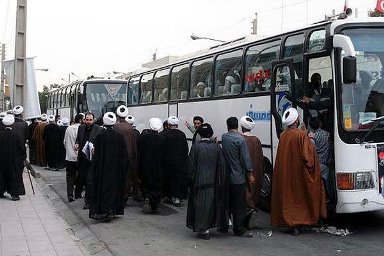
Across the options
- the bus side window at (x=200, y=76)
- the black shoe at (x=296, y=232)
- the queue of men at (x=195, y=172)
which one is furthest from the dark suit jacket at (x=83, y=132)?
the black shoe at (x=296, y=232)

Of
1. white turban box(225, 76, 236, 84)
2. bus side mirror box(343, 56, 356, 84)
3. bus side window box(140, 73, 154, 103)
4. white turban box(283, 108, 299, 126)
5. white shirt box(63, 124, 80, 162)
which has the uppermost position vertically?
bus side window box(140, 73, 154, 103)

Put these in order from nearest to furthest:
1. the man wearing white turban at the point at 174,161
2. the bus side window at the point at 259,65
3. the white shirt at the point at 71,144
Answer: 1. the bus side window at the point at 259,65
2. the man wearing white turban at the point at 174,161
3. the white shirt at the point at 71,144

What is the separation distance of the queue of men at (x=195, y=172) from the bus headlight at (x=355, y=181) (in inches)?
12.5

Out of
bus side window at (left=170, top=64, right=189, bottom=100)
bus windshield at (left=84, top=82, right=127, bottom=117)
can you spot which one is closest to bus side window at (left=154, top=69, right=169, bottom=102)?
bus side window at (left=170, top=64, right=189, bottom=100)

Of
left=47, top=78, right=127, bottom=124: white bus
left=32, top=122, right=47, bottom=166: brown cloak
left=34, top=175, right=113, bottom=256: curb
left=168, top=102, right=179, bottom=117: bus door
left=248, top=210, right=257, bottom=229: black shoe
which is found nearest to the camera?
left=34, top=175, right=113, bottom=256: curb

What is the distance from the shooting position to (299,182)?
760cm

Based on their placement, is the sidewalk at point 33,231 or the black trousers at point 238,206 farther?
the black trousers at point 238,206

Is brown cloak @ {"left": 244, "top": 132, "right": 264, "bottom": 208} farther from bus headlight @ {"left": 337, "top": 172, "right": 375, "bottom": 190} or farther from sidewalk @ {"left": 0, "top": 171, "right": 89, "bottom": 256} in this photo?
sidewalk @ {"left": 0, "top": 171, "right": 89, "bottom": 256}

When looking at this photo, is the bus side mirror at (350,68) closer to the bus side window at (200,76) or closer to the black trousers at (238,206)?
the black trousers at (238,206)

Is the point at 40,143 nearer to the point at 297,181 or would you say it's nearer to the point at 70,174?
the point at 70,174

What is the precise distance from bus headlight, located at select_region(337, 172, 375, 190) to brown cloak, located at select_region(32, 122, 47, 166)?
12839 mm

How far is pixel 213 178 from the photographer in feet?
24.3

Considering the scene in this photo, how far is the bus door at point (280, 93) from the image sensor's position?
861 cm

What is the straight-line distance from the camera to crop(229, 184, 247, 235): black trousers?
25.0 ft
